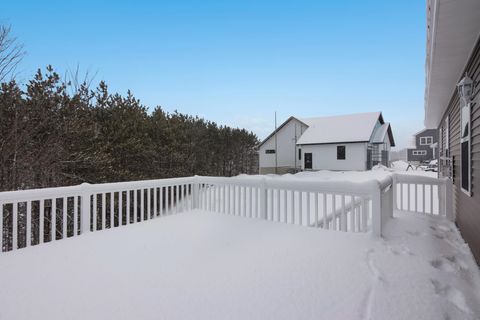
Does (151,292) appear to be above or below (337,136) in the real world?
below

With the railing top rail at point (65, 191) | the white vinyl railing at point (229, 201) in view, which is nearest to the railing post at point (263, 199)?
the white vinyl railing at point (229, 201)

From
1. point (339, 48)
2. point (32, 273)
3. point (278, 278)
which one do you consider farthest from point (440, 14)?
Answer: point (339, 48)

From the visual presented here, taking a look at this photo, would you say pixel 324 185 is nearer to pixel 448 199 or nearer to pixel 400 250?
pixel 400 250

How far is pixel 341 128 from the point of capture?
2172cm

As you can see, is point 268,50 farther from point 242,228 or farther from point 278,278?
point 278,278

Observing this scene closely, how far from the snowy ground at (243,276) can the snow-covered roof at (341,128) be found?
692 inches

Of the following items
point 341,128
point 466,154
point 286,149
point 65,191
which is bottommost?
point 65,191

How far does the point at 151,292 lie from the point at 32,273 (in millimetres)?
1295

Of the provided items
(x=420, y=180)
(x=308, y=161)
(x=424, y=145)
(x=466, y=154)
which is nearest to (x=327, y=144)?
(x=308, y=161)

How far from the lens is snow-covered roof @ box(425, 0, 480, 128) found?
7.38 ft

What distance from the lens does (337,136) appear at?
20781 millimetres

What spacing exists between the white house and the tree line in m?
11.4

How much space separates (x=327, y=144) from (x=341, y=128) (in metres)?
2.21

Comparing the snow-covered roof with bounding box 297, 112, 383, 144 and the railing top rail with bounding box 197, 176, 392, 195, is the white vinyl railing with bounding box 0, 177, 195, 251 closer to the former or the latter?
the railing top rail with bounding box 197, 176, 392, 195
